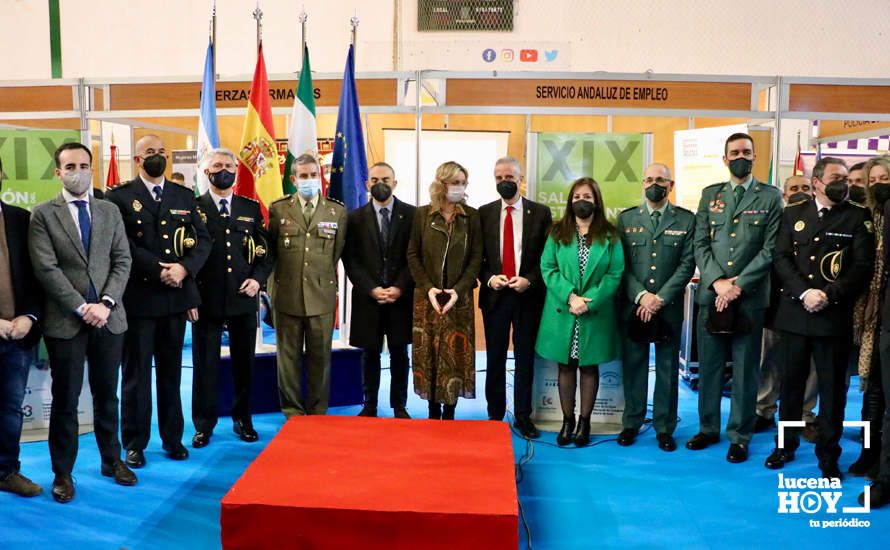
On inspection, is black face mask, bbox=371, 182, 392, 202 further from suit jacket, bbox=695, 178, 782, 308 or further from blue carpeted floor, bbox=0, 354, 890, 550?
suit jacket, bbox=695, 178, 782, 308

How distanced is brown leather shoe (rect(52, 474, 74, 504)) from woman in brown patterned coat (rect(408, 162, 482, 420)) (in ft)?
5.65

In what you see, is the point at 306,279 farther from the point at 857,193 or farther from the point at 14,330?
the point at 857,193

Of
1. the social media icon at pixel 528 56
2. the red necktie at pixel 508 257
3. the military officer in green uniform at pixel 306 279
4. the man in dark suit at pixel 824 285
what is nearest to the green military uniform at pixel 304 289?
the military officer in green uniform at pixel 306 279

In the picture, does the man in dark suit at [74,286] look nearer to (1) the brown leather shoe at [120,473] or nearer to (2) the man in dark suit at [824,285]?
(1) the brown leather shoe at [120,473]

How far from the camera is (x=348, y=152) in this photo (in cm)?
494

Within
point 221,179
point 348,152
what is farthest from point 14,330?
point 348,152

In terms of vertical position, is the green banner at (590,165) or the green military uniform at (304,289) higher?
the green banner at (590,165)

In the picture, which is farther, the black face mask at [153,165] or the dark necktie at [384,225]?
the dark necktie at [384,225]

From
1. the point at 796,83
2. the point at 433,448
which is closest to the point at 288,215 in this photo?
the point at 433,448

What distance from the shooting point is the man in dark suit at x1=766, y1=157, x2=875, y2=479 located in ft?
10.8

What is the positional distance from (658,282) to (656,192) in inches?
18.8

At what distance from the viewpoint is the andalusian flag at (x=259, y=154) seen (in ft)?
15.5

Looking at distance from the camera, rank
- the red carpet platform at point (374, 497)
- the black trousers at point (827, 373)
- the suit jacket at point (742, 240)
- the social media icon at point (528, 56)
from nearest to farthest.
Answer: the red carpet platform at point (374, 497) < the black trousers at point (827, 373) < the suit jacket at point (742, 240) < the social media icon at point (528, 56)

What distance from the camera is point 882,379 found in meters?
3.13
